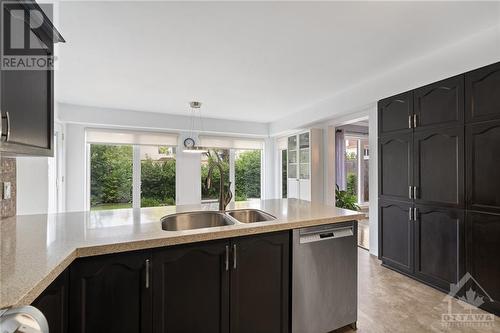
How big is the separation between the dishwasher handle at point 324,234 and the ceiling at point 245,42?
1.67m

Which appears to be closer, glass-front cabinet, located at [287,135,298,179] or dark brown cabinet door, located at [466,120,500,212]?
dark brown cabinet door, located at [466,120,500,212]

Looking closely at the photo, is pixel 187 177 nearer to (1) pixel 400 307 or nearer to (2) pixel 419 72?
(1) pixel 400 307

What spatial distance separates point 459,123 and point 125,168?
5.20 metres

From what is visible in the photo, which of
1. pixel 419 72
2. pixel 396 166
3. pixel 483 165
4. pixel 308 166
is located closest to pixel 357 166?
pixel 308 166

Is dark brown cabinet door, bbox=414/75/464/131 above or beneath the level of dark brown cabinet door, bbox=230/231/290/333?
above

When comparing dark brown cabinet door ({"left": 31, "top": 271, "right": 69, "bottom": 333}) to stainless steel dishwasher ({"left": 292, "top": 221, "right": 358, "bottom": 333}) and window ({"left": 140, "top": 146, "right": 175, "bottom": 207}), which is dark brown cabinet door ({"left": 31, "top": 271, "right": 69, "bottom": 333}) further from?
window ({"left": 140, "top": 146, "right": 175, "bottom": 207})

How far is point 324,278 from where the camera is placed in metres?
1.71

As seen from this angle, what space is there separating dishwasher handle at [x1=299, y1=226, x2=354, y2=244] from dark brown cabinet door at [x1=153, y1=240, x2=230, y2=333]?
57cm

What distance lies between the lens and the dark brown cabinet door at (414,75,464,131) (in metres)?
2.21

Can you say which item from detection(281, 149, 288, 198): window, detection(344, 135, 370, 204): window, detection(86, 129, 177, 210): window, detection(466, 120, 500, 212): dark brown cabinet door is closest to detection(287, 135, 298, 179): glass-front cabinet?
detection(281, 149, 288, 198): window

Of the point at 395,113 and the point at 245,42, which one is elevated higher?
the point at 245,42

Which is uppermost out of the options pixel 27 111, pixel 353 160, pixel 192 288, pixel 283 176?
pixel 27 111

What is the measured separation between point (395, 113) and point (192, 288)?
2898 millimetres

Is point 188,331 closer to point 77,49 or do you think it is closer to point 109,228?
point 109,228
